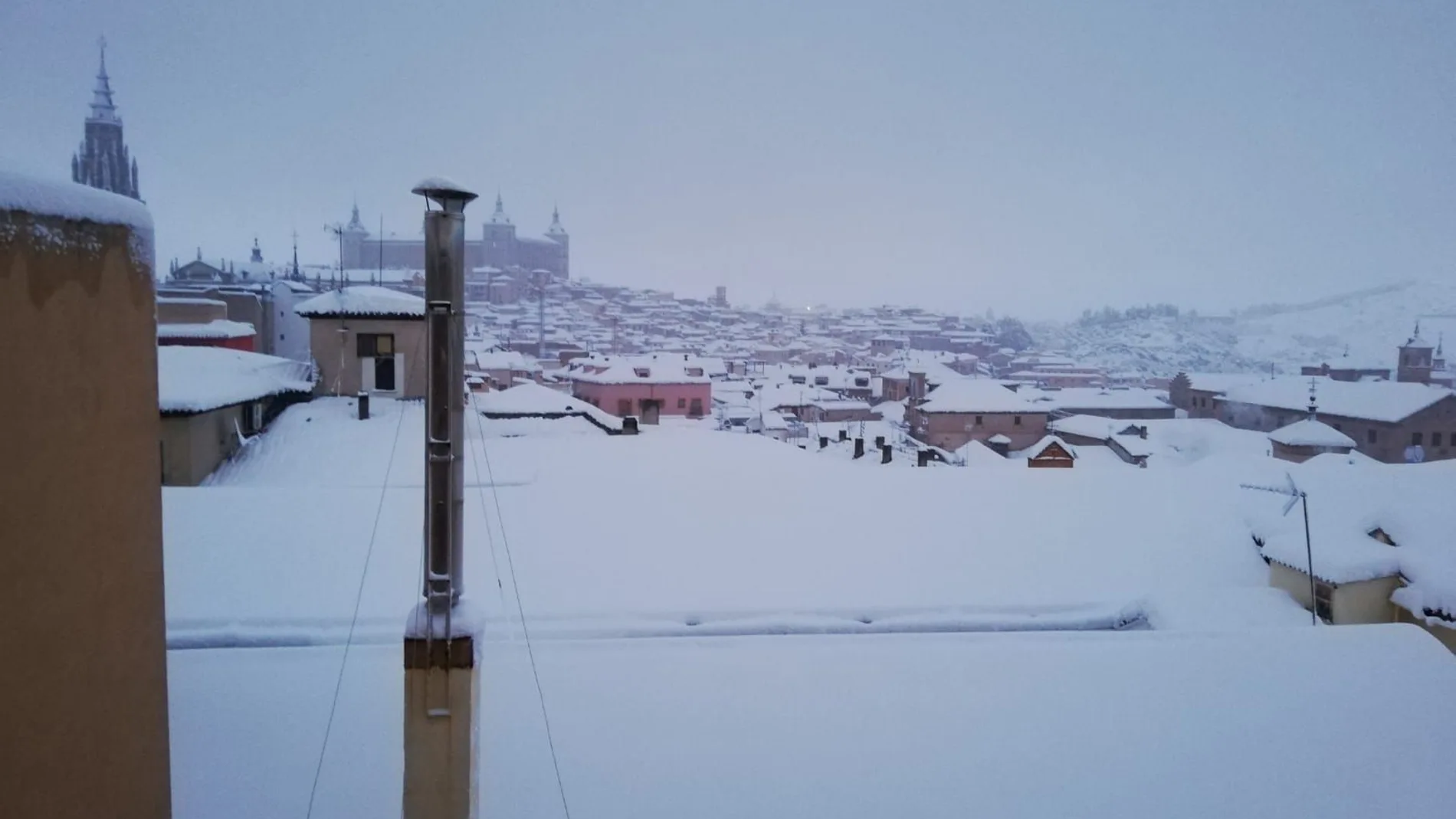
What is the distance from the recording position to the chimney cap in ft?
5.44

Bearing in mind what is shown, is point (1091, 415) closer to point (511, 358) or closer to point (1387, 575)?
point (511, 358)

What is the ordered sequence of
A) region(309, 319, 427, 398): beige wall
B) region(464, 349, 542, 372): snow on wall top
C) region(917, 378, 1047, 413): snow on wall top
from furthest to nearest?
region(464, 349, 542, 372): snow on wall top
region(917, 378, 1047, 413): snow on wall top
region(309, 319, 427, 398): beige wall

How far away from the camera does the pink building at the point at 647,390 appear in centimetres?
2330

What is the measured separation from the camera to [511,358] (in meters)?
27.8

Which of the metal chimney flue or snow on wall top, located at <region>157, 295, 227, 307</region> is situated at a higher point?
snow on wall top, located at <region>157, 295, 227, 307</region>

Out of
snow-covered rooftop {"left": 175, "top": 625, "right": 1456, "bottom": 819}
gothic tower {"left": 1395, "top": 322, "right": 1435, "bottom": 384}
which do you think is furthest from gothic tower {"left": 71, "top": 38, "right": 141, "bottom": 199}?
gothic tower {"left": 1395, "top": 322, "right": 1435, "bottom": 384}

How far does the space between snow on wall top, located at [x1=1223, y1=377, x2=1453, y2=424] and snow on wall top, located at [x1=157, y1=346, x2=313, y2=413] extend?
22823mm

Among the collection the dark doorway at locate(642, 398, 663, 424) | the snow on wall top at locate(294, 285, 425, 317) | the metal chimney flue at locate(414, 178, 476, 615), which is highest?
the snow on wall top at locate(294, 285, 425, 317)

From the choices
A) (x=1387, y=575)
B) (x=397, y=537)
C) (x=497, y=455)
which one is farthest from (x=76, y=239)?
(x=497, y=455)

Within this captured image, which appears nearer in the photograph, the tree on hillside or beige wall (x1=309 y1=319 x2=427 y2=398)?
beige wall (x1=309 y1=319 x2=427 y2=398)

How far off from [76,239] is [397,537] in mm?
3456

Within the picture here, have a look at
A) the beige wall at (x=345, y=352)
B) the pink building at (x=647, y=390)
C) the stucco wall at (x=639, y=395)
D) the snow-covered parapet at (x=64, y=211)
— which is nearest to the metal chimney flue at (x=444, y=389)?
the snow-covered parapet at (x=64, y=211)

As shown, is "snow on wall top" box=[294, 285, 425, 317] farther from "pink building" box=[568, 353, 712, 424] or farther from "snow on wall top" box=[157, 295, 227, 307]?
Answer: "pink building" box=[568, 353, 712, 424]

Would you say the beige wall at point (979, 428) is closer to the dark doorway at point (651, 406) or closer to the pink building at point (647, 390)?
the pink building at point (647, 390)
